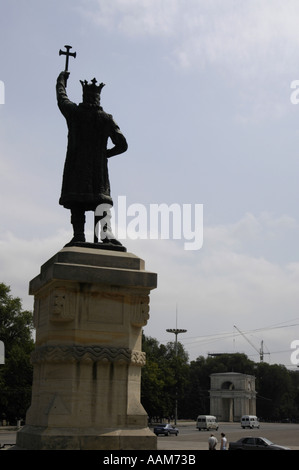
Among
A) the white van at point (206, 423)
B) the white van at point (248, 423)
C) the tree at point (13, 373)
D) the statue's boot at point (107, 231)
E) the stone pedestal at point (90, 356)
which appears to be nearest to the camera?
→ the stone pedestal at point (90, 356)

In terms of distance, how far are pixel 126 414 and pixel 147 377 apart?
54228 millimetres

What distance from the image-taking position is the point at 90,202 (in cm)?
1150

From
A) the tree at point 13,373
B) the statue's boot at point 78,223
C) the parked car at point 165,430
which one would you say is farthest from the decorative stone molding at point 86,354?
the parked car at point 165,430

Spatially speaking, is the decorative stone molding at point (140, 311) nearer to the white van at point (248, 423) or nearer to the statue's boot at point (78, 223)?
the statue's boot at point (78, 223)

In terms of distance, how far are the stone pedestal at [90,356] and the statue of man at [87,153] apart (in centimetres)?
124

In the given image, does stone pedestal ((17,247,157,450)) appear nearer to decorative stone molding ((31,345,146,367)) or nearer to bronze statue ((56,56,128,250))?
decorative stone molding ((31,345,146,367))

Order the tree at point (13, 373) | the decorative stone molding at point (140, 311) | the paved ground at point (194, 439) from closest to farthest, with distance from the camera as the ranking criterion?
1. the decorative stone molding at point (140, 311)
2. the paved ground at point (194, 439)
3. the tree at point (13, 373)

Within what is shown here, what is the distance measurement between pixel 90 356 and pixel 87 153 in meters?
4.34

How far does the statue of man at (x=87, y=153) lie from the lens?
1154 cm

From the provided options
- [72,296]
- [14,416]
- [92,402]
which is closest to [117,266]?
[72,296]

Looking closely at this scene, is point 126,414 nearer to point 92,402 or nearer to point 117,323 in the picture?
point 92,402

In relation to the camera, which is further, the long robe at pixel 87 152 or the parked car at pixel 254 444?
the parked car at pixel 254 444
